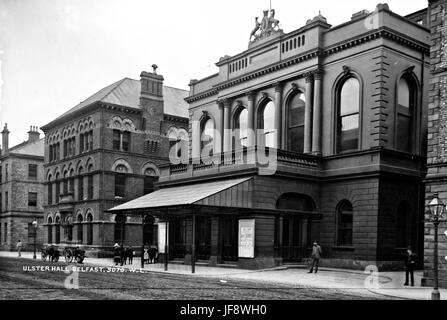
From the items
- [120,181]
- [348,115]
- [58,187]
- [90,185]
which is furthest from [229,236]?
[58,187]

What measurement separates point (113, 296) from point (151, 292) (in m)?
1.75

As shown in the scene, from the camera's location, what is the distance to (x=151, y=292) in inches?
707

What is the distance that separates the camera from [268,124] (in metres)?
36.4

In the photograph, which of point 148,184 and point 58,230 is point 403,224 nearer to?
point 148,184

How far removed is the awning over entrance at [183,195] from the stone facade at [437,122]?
426 inches

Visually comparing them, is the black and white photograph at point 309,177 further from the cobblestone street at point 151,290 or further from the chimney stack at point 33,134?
the chimney stack at point 33,134

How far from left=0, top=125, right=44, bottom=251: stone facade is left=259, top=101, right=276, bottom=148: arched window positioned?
3578 cm

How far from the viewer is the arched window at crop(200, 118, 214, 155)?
136 ft

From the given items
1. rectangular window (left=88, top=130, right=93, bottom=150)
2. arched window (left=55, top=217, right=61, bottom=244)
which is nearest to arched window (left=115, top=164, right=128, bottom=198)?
rectangular window (left=88, top=130, right=93, bottom=150)

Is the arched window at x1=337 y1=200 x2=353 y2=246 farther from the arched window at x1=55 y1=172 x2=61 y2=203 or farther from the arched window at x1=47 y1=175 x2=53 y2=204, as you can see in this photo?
the arched window at x1=47 y1=175 x2=53 y2=204

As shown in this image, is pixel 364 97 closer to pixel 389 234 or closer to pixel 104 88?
pixel 389 234

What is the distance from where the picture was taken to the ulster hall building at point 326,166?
96.5 ft

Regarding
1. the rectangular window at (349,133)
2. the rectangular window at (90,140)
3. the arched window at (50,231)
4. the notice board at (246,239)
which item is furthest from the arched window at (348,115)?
the arched window at (50,231)
